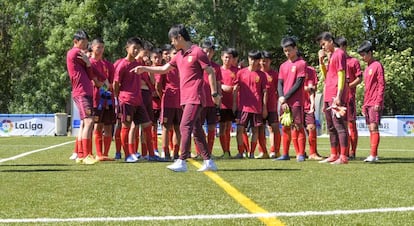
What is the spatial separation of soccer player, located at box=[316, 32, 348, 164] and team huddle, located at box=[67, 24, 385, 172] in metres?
0.02

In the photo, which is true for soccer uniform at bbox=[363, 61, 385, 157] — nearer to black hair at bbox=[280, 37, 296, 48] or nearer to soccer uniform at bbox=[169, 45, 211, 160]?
black hair at bbox=[280, 37, 296, 48]

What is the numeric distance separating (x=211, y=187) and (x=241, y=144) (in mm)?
5032

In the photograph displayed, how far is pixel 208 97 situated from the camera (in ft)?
35.3

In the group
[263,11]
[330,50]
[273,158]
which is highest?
[263,11]

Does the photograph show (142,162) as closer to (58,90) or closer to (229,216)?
(229,216)

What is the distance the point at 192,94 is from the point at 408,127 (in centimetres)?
2352

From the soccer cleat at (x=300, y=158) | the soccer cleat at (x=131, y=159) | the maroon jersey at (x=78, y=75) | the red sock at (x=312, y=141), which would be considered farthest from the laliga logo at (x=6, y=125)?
the soccer cleat at (x=300, y=158)

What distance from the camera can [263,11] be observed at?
144 ft

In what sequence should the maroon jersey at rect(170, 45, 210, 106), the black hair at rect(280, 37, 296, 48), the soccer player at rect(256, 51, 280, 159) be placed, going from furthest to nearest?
the soccer player at rect(256, 51, 280, 159)
the black hair at rect(280, 37, 296, 48)
the maroon jersey at rect(170, 45, 210, 106)

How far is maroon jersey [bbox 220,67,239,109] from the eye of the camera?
1161 cm

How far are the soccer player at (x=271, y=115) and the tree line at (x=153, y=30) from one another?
1202 inches

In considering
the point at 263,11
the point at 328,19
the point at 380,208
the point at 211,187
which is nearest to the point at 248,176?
the point at 211,187

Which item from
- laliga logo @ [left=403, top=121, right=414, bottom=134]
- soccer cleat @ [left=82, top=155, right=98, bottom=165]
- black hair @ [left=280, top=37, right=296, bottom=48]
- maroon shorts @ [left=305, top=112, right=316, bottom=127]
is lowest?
laliga logo @ [left=403, top=121, right=414, bottom=134]

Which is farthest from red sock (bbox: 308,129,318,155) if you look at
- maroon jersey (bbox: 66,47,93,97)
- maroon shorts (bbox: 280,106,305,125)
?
maroon jersey (bbox: 66,47,93,97)
